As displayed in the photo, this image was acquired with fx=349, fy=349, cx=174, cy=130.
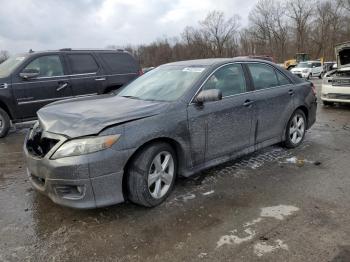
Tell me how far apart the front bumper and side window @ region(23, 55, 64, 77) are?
4918mm

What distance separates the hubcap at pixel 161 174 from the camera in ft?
12.4

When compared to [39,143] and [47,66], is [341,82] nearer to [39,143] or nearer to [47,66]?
[47,66]

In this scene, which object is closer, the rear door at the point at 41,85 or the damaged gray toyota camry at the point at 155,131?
the damaged gray toyota camry at the point at 155,131

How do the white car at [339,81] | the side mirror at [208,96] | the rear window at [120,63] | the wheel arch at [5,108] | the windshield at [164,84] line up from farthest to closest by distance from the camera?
the white car at [339,81] < the rear window at [120,63] < the wheel arch at [5,108] < the windshield at [164,84] < the side mirror at [208,96]

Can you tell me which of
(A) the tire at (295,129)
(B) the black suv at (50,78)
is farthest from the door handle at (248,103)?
(B) the black suv at (50,78)

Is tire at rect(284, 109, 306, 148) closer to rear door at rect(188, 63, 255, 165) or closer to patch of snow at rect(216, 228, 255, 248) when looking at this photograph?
rear door at rect(188, 63, 255, 165)

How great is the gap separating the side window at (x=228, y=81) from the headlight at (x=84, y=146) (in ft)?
5.10

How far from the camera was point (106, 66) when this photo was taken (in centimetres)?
888

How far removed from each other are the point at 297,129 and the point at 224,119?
2.14m

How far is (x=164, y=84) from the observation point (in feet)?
15.1

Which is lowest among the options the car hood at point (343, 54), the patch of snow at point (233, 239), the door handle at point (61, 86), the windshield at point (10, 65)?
the patch of snow at point (233, 239)

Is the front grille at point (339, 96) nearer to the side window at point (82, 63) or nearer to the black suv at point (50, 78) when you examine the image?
the black suv at point (50, 78)

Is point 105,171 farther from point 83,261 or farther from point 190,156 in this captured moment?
point 190,156

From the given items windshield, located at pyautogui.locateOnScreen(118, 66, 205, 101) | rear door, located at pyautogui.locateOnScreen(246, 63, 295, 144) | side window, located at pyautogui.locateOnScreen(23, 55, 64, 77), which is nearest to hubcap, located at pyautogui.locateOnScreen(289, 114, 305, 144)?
rear door, located at pyautogui.locateOnScreen(246, 63, 295, 144)
